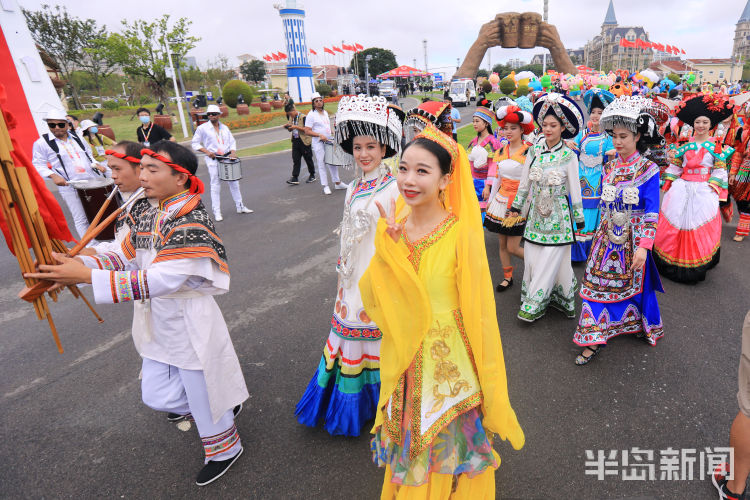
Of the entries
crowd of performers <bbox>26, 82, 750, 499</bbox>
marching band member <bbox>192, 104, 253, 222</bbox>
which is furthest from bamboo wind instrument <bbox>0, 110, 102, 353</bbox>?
marching band member <bbox>192, 104, 253, 222</bbox>

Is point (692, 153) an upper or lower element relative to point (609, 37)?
lower

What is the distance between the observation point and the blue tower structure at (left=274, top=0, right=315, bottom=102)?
32844mm

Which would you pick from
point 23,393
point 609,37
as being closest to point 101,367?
point 23,393

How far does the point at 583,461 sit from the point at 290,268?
4.08 meters

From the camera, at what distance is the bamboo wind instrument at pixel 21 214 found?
5.11ft

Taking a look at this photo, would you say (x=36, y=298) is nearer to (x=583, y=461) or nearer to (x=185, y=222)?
(x=185, y=222)

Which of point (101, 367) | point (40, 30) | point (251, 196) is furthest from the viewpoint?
point (40, 30)

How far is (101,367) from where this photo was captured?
3586mm

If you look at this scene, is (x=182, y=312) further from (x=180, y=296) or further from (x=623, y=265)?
(x=623, y=265)

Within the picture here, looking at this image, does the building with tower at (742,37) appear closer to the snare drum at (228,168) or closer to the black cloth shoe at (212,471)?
the snare drum at (228,168)

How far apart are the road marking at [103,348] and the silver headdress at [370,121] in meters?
3.15

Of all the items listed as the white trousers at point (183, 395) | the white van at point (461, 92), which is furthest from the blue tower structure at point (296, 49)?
the white trousers at point (183, 395)

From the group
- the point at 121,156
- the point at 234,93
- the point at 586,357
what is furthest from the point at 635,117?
the point at 234,93

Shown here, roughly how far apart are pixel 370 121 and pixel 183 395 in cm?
201
